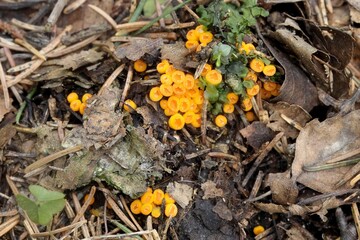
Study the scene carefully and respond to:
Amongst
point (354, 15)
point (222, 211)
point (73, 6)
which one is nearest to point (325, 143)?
point (222, 211)

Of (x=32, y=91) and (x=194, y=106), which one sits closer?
(x=194, y=106)

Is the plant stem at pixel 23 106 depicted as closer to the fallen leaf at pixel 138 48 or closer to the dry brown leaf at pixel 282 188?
the fallen leaf at pixel 138 48

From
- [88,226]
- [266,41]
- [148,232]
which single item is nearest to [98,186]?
[88,226]

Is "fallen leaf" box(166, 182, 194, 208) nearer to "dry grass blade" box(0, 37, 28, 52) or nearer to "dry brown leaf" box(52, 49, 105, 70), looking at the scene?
"dry brown leaf" box(52, 49, 105, 70)

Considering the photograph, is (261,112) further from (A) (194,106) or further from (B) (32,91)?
(B) (32,91)

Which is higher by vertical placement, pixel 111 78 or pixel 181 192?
pixel 111 78

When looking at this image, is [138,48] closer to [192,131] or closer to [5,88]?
[192,131]
